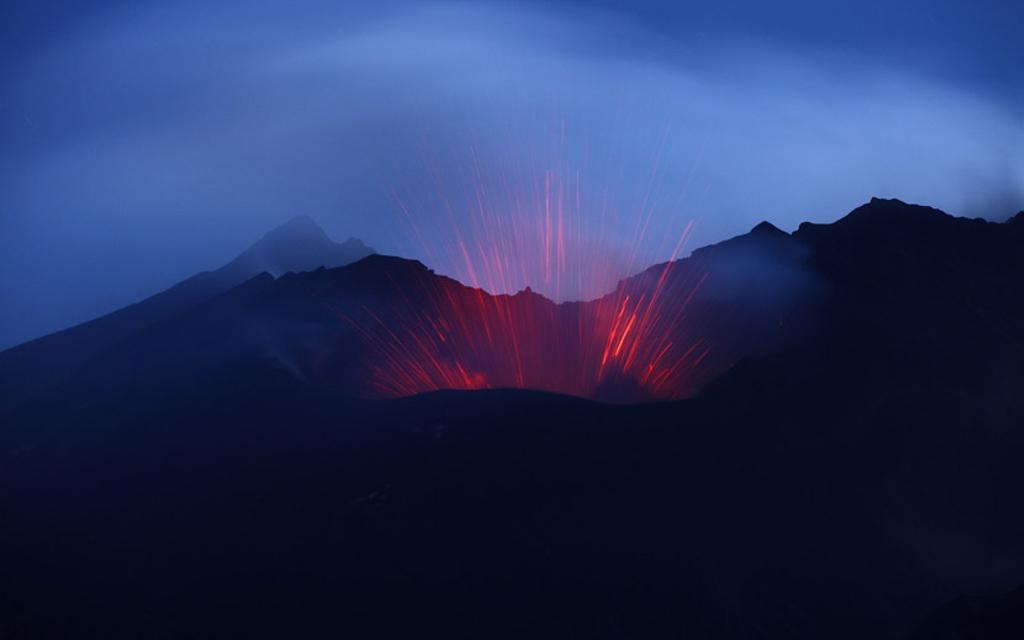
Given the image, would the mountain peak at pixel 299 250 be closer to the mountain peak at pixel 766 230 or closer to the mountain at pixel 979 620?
the mountain peak at pixel 766 230

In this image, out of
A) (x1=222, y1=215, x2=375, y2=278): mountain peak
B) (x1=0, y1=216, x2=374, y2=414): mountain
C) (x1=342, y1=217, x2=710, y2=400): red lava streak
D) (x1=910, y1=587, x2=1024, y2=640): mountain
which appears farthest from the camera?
(x1=222, y1=215, x2=375, y2=278): mountain peak

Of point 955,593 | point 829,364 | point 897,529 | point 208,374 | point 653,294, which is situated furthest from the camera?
point 653,294

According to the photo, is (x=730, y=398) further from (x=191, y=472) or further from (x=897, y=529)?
(x=191, y=472)

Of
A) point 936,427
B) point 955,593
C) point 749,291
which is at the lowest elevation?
point 955,593

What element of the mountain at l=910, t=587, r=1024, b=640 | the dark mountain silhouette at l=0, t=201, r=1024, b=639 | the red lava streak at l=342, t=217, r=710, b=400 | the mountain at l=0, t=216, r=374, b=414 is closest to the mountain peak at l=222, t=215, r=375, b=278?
the mountain at l=0, t=216, r=374, b=414

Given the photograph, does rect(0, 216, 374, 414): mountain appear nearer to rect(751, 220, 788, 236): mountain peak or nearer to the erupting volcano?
the erupting volcano

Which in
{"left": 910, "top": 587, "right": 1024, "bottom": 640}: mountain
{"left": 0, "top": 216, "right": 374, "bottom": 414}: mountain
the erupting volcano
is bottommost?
A: {"left": 910, "top": 587, "right": 1024, "bottom": 640}: mountain

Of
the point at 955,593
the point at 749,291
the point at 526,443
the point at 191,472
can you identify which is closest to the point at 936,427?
the point at 955,593
